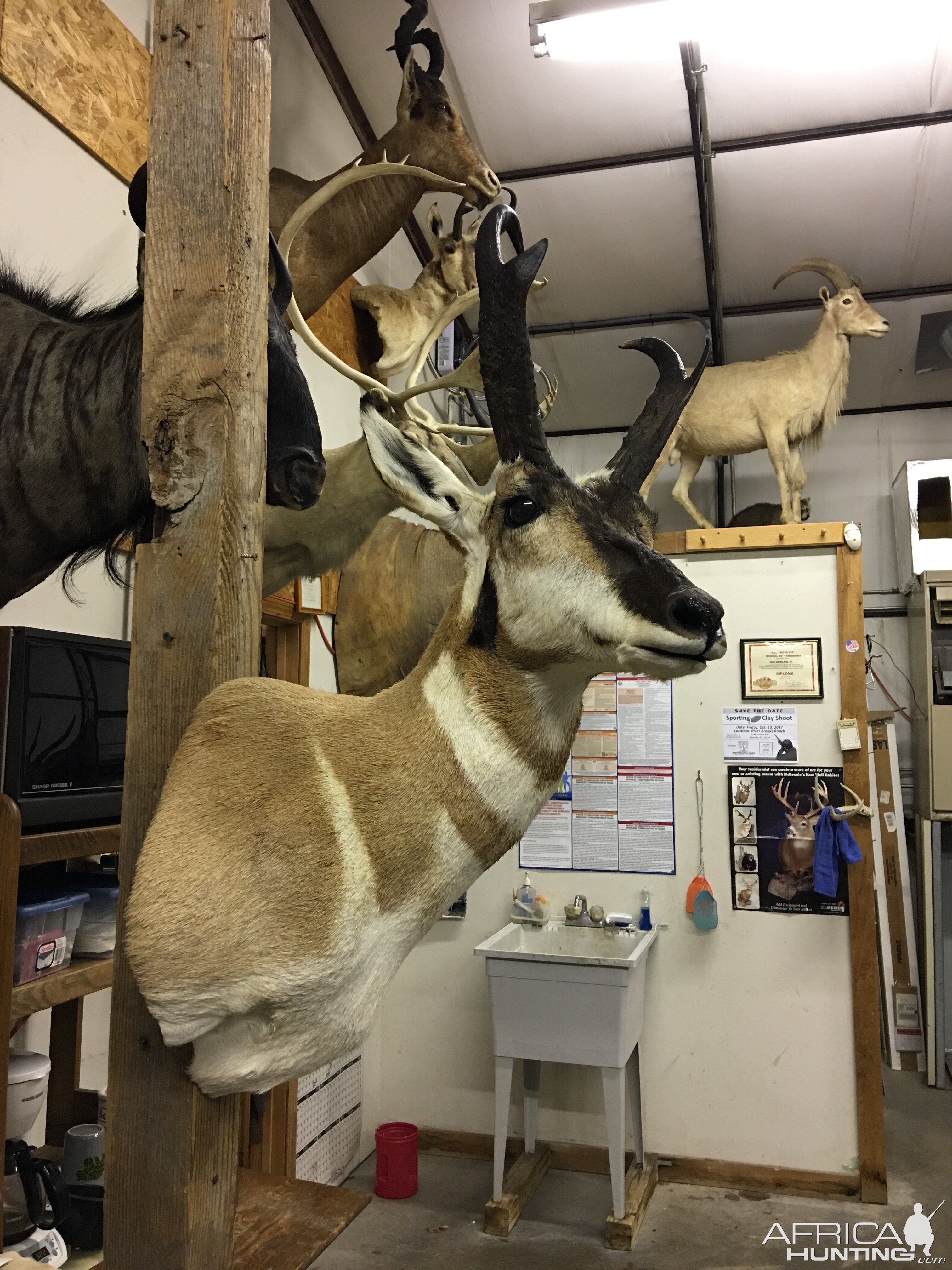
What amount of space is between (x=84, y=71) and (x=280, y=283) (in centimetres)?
106

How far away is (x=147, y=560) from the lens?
806 mm

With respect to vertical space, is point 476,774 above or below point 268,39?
below

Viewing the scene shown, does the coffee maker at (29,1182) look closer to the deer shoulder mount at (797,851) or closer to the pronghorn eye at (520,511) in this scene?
the pronghorn eye at (520,511)

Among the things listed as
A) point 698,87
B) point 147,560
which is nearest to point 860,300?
point 698,87

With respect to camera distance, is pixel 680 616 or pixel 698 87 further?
pixel 698 87

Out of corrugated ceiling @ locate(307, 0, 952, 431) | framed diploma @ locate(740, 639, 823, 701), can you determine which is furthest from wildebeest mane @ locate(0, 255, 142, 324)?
framed diploma @ locate(740, 639, 823, 701)

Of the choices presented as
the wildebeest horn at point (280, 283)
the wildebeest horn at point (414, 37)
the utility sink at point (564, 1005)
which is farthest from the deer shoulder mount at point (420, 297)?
the utility sink at point (564, 1005)

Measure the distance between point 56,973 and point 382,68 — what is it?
3014mm

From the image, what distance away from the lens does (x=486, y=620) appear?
860 mm

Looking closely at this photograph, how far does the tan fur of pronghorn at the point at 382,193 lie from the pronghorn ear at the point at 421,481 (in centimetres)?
132

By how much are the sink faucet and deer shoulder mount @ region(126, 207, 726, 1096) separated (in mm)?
2639

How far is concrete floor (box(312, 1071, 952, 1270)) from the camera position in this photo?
273cm

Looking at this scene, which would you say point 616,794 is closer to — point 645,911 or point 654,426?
point 645,911

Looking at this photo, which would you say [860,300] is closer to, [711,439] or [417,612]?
[711,439]
